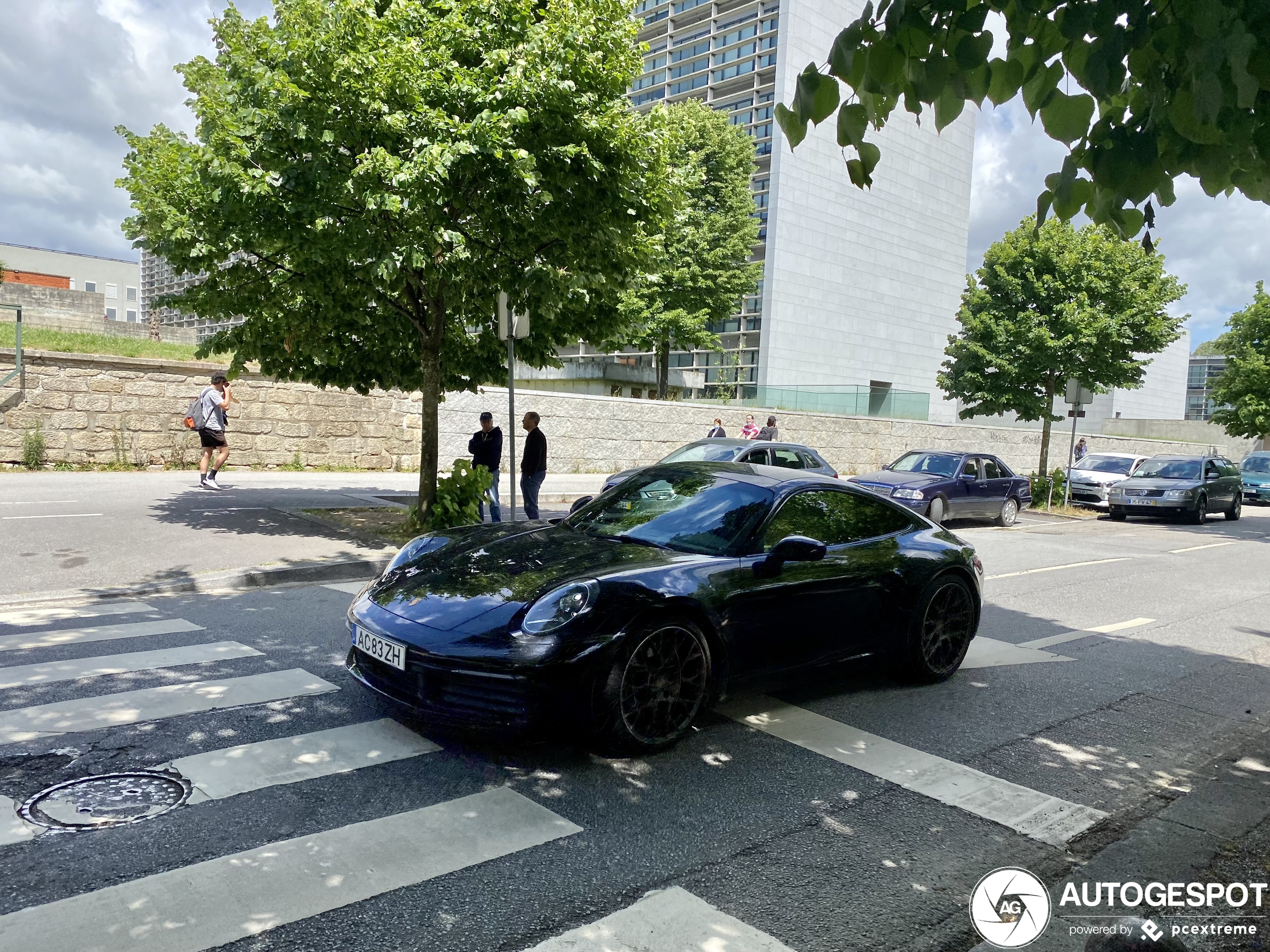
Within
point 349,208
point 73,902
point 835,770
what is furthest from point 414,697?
point 349,208

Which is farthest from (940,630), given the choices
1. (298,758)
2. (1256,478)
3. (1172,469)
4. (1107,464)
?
(1256,478)

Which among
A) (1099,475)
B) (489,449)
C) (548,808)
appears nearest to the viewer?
(548,808)

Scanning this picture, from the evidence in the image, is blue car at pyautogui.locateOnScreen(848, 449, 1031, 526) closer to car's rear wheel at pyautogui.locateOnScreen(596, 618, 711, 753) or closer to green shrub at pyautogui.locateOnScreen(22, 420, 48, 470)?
car's rear wheel at pyautogui.locateOnScreen(596, 618, 711, 753)

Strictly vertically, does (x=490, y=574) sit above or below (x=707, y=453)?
below

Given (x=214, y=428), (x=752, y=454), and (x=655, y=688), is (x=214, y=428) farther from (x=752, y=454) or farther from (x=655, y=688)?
(x=655, y=688)

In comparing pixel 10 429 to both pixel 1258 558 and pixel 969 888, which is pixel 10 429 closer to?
pixel 969 888

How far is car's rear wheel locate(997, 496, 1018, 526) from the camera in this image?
61.6 ft

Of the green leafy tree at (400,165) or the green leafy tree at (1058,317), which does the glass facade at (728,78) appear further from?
the green leafy tree at (400,165)

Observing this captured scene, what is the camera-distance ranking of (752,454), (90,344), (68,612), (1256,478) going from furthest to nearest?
(1256,478), (90,344), (752,454), (68,612)

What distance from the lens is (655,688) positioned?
14.8ft

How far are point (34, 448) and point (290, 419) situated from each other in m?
4.70

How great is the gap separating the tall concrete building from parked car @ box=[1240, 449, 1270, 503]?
22765 mm

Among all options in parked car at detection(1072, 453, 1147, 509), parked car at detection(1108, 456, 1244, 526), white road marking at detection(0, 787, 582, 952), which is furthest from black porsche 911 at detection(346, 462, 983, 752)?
parked car at detection(1072, 453, 1147, 509)

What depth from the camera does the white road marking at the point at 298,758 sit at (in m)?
3.92
